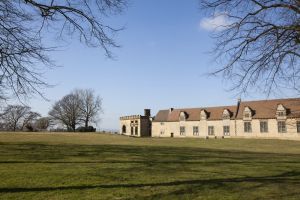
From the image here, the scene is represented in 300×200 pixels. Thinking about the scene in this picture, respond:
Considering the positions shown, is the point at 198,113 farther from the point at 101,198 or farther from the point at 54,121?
the point at 101,198

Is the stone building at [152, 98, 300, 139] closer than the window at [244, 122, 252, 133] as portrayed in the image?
Yes

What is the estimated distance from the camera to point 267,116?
65.4 meters

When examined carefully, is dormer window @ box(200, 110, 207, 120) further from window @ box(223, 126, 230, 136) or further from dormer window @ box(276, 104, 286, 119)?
dormer window @ box(276, 104, 286, 119)

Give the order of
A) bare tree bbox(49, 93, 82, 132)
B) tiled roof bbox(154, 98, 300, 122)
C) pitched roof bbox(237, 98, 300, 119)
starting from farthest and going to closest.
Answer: bare tree bbox(49, 93, 82, 132)
pitched roof bbox(237, 98, 300, 119)
tiled roof bbox(154, 98, 300, 122)

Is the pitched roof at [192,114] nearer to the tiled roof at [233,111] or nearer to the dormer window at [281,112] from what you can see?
the tiled roof at [233,111]

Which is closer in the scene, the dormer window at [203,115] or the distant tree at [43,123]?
the dormer window at [203,115]

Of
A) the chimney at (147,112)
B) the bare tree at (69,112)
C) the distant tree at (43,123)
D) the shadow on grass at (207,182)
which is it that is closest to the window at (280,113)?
the chimney at (147,112)

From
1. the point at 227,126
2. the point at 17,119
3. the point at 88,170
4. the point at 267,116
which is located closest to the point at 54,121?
the point at 17,119

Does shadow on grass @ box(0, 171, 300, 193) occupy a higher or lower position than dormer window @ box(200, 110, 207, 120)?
lower

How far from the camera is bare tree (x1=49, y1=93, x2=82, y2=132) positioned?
90000 millimetres

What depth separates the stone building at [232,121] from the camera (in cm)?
6300

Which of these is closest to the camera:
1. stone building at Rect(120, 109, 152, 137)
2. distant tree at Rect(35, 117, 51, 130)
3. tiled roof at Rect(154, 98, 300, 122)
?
tiled roof at Rect(154, 98, 300, 122)

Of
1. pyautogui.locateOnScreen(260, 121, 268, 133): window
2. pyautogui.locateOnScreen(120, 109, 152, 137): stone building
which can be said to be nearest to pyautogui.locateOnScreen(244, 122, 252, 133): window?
pyautogui.locateOnScreen(260, 121, 268, 133): window

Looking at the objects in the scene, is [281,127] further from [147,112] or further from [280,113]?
[147,112]
